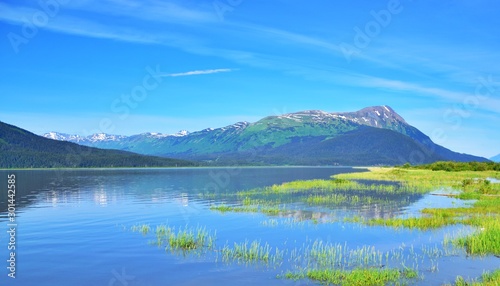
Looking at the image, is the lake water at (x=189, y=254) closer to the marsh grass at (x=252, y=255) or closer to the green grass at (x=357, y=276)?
the marsh grass at (x=252, y=255)

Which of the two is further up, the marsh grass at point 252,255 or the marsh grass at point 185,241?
the marsh grass at point 185,241

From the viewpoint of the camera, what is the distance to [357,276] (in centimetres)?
2517

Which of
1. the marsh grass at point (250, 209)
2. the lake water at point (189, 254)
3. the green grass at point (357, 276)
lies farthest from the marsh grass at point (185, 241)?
the marsh grass at point (250, 209)

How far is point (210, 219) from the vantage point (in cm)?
5181

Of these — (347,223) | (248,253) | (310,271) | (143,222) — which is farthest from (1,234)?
(347,223)

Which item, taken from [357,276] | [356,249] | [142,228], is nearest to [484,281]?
[357,276]

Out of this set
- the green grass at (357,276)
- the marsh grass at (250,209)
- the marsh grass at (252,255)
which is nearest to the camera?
the green grass at (357,276)

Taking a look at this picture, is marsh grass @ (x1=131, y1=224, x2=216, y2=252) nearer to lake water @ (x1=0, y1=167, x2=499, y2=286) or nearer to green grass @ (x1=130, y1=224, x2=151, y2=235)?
lake water @ (x1=0, y1=167, x2=499, y2=286)

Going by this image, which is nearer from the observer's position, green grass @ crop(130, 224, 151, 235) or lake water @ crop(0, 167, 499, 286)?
lake water @ crop(0, 167, 499, 286)

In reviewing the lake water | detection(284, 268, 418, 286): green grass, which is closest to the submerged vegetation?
detection(284, 268, 418, 286): green grass

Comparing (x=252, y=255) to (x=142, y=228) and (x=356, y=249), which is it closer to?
(x=356, y=249)

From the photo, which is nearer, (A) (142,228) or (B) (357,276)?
(B) (357,276)

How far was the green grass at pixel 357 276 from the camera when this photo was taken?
81.5ft

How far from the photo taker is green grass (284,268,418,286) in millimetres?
24844
